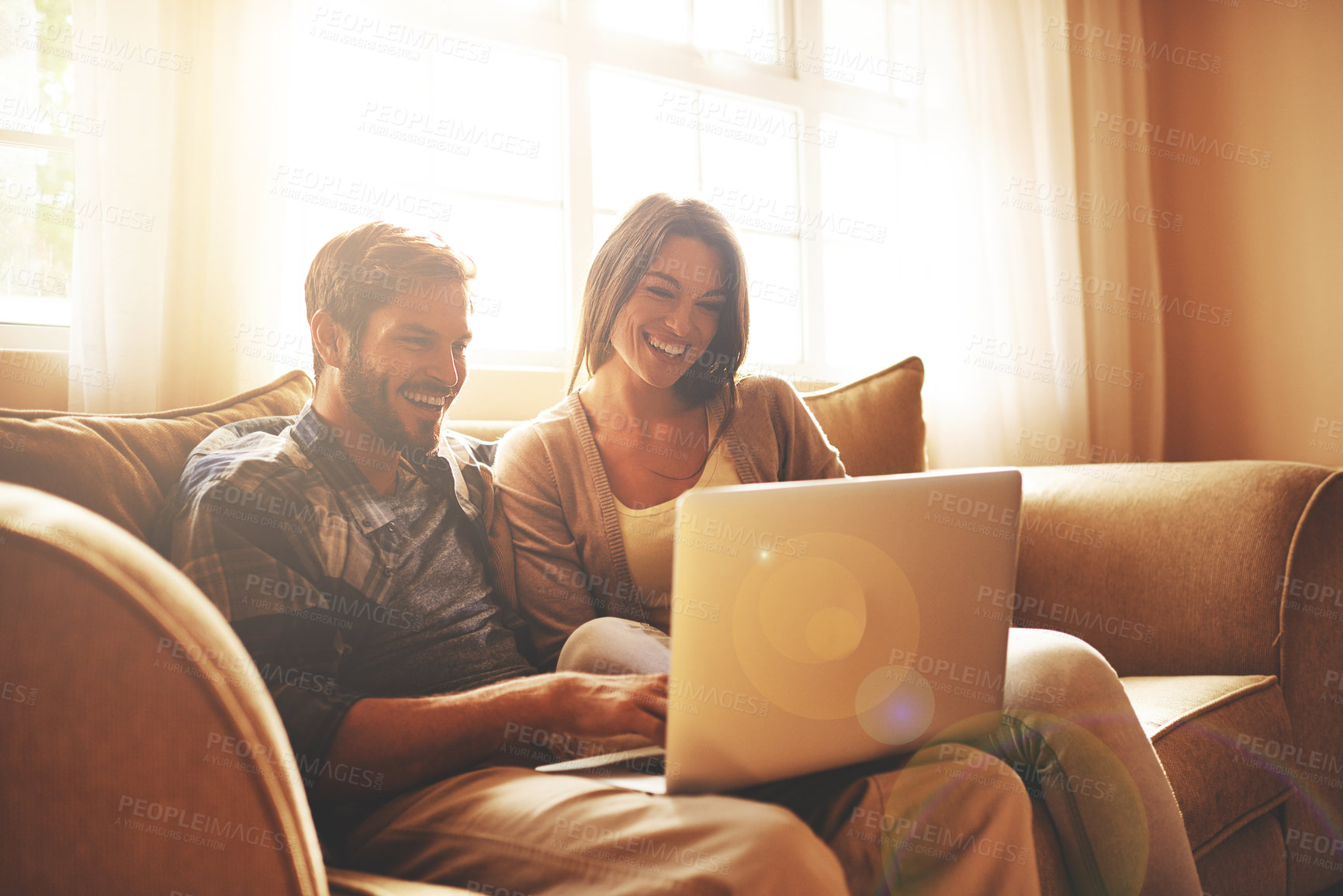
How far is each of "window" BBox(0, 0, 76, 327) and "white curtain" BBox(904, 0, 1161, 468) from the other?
2215 millimetres

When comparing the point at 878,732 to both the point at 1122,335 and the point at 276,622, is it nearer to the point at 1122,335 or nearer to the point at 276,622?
the point at 276,622

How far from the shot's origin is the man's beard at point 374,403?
3.25 ft

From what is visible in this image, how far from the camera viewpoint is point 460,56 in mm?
1920

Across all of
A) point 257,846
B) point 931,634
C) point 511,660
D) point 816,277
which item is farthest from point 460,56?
point 257,846

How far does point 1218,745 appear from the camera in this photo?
43.9 inches

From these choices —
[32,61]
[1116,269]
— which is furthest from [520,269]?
[1116,269]

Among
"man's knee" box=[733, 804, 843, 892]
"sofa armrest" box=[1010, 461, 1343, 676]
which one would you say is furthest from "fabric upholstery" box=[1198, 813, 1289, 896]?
"man's knee" box=[733, 804, 843, 892]

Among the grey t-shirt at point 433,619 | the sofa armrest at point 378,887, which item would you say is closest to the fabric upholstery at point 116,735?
the sofa armrest at point 378,887

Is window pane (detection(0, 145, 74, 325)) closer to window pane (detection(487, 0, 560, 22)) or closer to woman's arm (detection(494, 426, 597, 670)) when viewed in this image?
woman's arm (detection(494, 426, 597, 670))

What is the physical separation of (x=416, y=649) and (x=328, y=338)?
413mm

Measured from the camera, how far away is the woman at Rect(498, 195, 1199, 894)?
0.88 m

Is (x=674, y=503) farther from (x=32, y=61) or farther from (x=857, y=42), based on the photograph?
(x=857, y=42)

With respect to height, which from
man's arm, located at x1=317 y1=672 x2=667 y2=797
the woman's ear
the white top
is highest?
the woman's ear

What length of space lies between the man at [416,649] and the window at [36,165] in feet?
2.37
